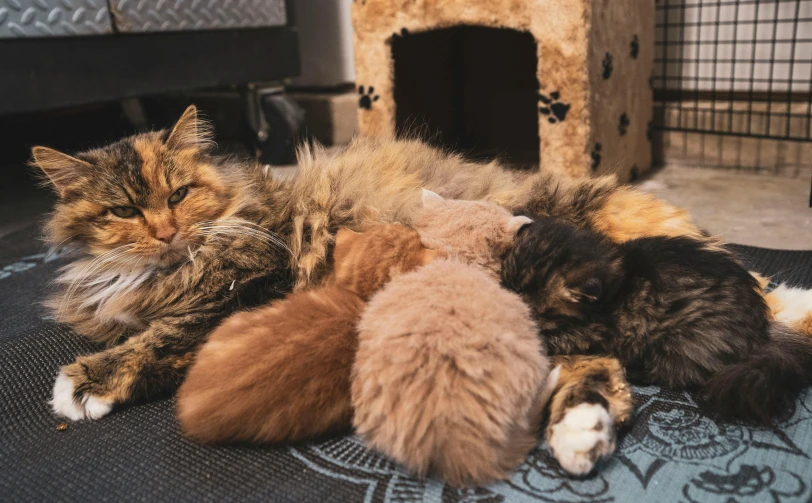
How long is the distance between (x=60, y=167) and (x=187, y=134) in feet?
0.89

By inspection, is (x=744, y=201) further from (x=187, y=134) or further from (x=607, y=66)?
(x=187, y=134)

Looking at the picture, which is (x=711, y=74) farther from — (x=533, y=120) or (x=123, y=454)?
(x=123, y=454)

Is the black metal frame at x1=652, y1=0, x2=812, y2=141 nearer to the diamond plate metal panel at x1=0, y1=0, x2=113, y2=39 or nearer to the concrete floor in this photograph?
the concrete floor

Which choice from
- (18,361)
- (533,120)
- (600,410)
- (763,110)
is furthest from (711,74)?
(18,361)

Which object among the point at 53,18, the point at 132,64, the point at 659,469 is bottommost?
the point at 659,469

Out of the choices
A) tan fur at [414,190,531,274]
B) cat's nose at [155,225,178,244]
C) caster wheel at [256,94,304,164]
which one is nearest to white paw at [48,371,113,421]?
cat's nose at [155,225,178,244]

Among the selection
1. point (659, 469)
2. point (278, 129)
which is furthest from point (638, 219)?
point (278, 129)

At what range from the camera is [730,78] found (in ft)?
9.24

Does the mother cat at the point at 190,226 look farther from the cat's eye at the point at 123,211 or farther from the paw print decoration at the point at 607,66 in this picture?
the paw print decoration at the point at 607,66

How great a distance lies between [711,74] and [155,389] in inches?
111

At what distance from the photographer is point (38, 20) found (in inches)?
90.7

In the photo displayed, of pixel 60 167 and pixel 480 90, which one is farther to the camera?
pixel 480 90

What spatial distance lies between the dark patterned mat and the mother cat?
89 mm

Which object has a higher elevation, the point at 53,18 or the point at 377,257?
the point at 53,18
